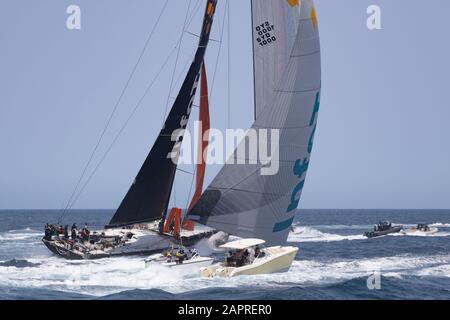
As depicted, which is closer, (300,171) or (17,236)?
(300,171)

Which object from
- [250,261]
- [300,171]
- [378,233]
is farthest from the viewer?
[378,233]

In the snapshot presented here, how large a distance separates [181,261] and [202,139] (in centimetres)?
1302

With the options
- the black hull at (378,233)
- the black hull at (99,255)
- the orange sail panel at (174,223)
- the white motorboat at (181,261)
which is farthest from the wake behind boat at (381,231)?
the white motorboat at (181,261)

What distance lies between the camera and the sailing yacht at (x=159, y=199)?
3538 centimetres

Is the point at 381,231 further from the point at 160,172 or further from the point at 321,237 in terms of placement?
the point at 160,172

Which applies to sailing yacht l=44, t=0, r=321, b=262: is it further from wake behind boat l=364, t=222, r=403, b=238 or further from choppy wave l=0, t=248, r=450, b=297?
wake behind boat l=364, t=222, r=403, b=238

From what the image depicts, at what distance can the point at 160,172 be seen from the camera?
1470 inches

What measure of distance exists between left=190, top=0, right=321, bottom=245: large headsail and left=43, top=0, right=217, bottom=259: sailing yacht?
891cm

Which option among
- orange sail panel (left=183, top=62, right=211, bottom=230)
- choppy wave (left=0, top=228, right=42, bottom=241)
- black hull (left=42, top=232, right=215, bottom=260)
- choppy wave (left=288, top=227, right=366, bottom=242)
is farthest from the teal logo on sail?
choppy wave (left=0, top=228, right=42, bottom=241)

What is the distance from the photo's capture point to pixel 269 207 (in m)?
26.6

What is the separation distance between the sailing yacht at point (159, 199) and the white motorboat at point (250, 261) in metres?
8.97

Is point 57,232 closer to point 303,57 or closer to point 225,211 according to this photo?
point 225,211

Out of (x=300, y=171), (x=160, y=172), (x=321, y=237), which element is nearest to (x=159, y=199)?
(x=160, y=172)
